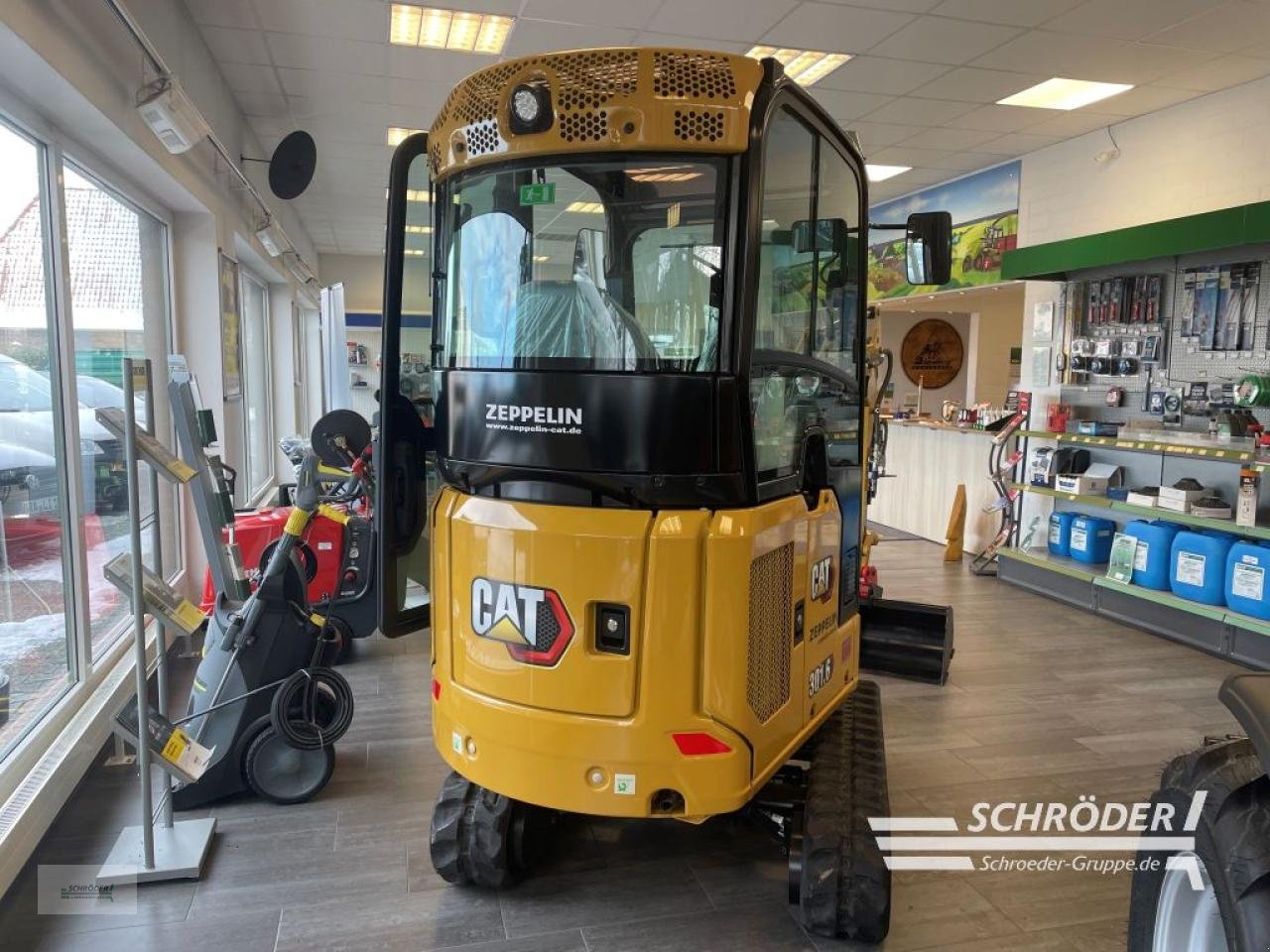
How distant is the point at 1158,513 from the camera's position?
5.36m

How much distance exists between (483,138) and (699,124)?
572mm

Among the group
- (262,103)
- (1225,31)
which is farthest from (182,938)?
(1225,31)

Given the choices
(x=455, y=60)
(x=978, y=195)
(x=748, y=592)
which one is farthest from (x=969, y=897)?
(x=978, y=195)

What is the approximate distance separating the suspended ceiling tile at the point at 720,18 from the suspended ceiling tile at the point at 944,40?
0.78m

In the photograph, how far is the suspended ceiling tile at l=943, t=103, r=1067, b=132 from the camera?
633cm

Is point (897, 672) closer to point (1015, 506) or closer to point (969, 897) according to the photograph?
point (969, 897)

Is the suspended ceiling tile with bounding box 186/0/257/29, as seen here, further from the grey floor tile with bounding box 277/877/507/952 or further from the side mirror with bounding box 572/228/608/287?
the grey floor tile with bounding box 277/877/507/952

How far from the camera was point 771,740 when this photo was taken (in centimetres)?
227

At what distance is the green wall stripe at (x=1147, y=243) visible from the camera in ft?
15.4

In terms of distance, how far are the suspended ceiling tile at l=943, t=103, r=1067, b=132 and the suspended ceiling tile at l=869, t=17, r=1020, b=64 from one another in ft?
3.81

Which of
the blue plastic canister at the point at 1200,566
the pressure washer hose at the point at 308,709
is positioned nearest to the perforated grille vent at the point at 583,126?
the pressure washer hose at the point at 308,709

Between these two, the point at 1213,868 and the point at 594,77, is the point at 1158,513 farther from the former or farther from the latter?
the point at 594,77

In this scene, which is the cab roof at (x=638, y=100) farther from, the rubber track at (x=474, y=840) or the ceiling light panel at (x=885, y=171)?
the ceiling light panel at (x=885, y=171)

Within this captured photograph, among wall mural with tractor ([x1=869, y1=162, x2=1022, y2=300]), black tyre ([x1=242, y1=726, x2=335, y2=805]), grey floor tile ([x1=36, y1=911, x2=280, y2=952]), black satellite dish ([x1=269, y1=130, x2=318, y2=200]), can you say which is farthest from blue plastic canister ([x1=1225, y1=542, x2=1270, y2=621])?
black satellite dish ([x1=269, y1=130, x2=318, y2=200])
